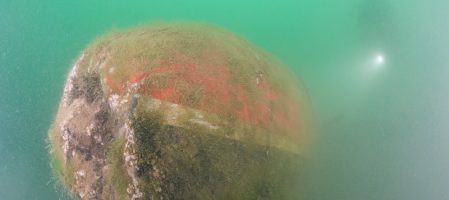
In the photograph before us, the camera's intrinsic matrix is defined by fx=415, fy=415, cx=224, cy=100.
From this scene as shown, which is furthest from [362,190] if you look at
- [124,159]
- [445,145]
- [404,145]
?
[124,159]

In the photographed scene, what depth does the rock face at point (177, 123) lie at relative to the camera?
1345 centimetres

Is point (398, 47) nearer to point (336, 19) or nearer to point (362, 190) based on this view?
point (336, 19)

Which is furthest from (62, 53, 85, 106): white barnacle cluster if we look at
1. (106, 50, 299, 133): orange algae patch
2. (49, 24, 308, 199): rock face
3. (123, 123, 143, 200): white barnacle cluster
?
(123, 123, 143, 200): white barnacle cluster

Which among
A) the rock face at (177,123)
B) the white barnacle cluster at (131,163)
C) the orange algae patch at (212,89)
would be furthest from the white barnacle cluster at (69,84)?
the white barnacle cluster at (131,163)

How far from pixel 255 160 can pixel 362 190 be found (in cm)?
498

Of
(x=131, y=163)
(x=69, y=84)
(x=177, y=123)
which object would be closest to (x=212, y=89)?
(x=177, y=123)

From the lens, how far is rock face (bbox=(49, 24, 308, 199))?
13453mm

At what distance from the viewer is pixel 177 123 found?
45.6ft

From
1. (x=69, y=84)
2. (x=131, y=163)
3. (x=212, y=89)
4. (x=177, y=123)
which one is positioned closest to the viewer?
(x=131, y=163)

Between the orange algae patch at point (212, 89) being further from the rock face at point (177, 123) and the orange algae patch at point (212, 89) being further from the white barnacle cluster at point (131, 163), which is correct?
the white barnacle cluster at point (131, 163)

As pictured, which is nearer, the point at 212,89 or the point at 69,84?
the point at 212,89

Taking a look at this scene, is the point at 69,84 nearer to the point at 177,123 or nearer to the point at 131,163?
the point at 131,163

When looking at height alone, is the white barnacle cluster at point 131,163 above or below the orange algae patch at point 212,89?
below

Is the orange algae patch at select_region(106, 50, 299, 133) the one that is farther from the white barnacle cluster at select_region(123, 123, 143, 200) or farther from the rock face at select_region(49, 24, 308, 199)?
the white barnacle cluster at select_region(123, 123, 143, 200)
